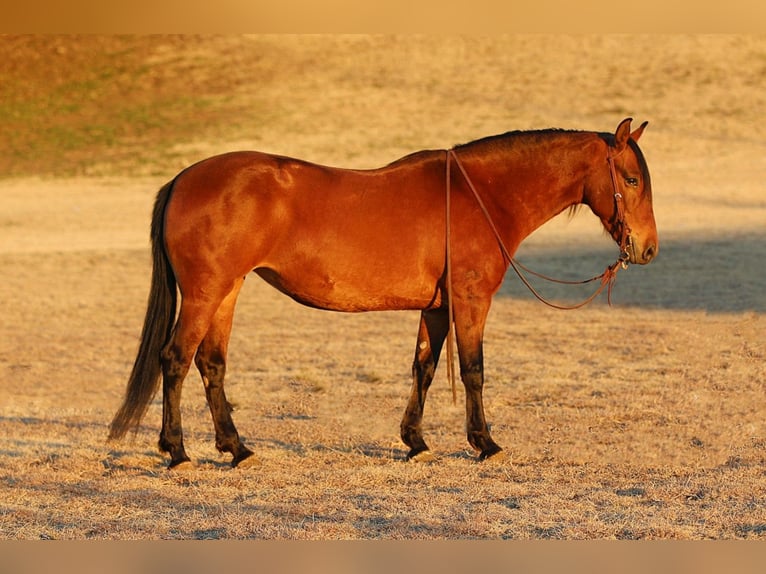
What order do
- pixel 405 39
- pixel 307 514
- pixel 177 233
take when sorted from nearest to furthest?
1. pixel 307 514
2. pixel 177 233
3. pixel 405 39

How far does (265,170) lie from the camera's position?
21.2 ft

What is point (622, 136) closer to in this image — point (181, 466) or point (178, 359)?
point (178, 359)

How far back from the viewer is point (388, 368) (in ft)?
33.2

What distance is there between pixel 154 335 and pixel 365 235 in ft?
4.30

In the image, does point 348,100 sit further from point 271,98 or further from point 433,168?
point 433,168

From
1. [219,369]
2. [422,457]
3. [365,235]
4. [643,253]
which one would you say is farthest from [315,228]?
[643,253]

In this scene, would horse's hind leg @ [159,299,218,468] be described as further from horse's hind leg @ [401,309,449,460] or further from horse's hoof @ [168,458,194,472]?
horse's hind leg @ [401,309,449,460]

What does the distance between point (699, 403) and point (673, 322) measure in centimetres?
398

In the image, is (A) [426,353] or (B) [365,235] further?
(A) [426,353]

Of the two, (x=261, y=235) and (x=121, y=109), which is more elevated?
(x=121, y=109)

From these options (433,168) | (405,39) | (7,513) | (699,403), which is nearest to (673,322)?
(699,403)

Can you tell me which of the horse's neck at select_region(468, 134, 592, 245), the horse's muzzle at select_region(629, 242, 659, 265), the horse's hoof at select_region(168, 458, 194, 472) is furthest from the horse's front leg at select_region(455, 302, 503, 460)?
the horse's hoof at select_region(168, 458, 194, 472)

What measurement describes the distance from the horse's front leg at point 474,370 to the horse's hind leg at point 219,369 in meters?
1.28

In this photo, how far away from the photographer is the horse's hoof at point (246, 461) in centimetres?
653
